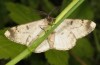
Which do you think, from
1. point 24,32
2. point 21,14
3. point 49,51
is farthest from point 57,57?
point 21,14

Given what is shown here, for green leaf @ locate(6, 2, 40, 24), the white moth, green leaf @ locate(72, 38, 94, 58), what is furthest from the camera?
green leaf @ locate(72, 38, 94, 58)

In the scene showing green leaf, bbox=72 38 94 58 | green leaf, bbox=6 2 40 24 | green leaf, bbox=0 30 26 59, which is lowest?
green leaf, bbox=72 38 94 58

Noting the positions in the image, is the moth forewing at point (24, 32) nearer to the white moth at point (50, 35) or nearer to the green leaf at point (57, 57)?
the white moth at point (50, 35)

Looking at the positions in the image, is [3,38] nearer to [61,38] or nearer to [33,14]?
[61,38]

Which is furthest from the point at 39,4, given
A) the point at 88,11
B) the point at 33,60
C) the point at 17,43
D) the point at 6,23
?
the point at 17,43

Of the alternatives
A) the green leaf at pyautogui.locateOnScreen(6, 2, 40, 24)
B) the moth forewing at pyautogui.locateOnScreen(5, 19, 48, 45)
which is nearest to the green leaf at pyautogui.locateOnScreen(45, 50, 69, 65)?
the moth forewing at pyautogui.locateOnScreen(5, 19, 48, 45)

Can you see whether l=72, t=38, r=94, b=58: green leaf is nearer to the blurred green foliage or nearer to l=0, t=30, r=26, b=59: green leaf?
the blurred green foliage

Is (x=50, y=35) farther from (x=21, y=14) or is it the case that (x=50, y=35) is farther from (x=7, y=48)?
(x=21, y=14)
